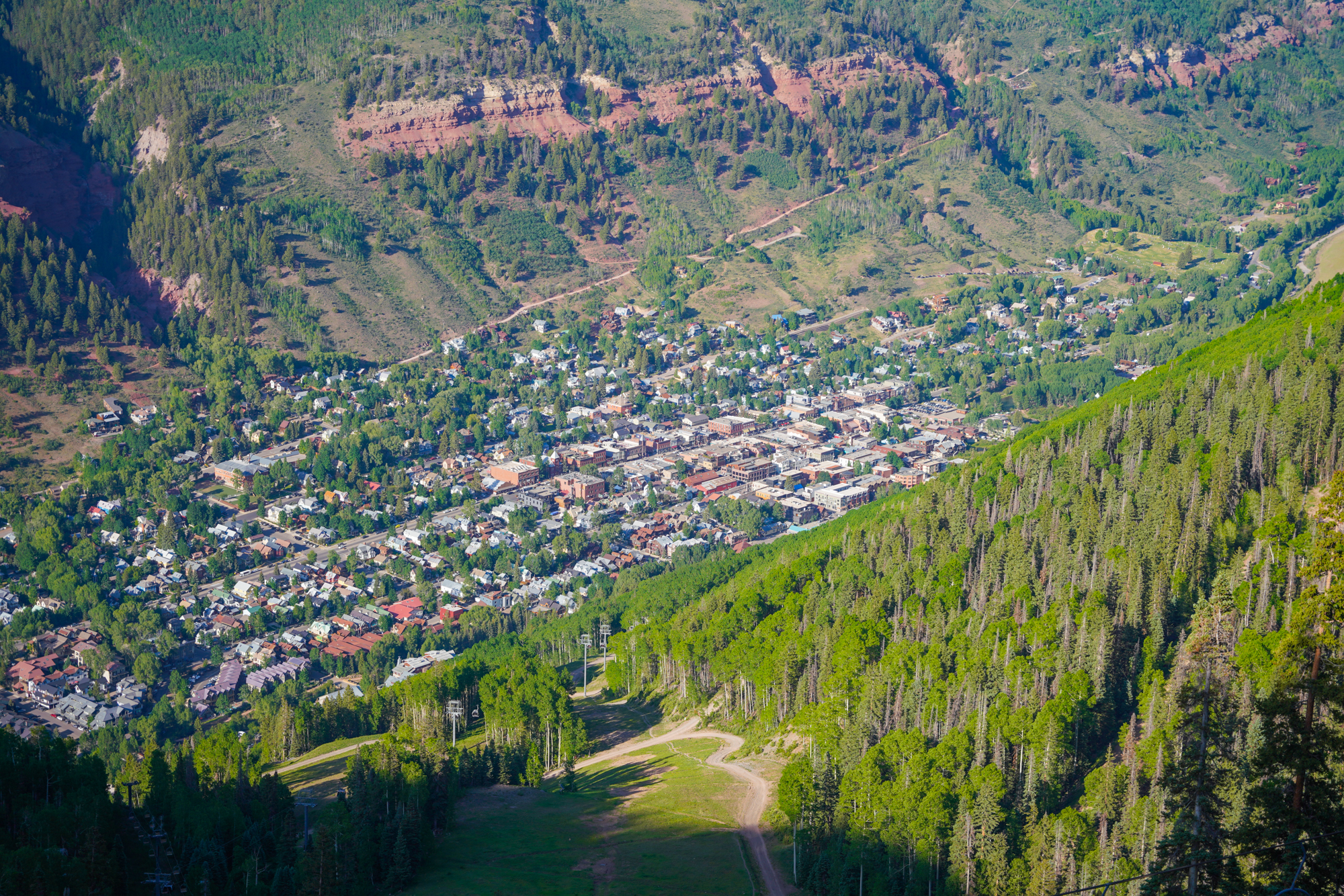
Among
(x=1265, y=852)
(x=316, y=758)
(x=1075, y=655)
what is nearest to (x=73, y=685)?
(x=316, y=758)

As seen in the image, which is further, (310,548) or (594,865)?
(310,548)

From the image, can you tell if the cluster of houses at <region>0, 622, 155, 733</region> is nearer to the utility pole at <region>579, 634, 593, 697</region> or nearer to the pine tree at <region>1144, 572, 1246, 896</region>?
the utility pole at <region>579, 634, 593, 697</region>

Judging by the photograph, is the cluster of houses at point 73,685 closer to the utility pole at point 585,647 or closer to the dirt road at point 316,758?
the dirt road at point 316,758

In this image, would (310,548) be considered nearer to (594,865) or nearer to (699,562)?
(699,562)

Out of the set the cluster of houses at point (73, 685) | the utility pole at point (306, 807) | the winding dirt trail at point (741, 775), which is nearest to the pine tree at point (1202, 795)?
the winding dirt trail at point (741, 775)

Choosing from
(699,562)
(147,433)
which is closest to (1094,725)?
(699,562)

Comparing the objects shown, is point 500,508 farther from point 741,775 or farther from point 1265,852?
point 1265,852
